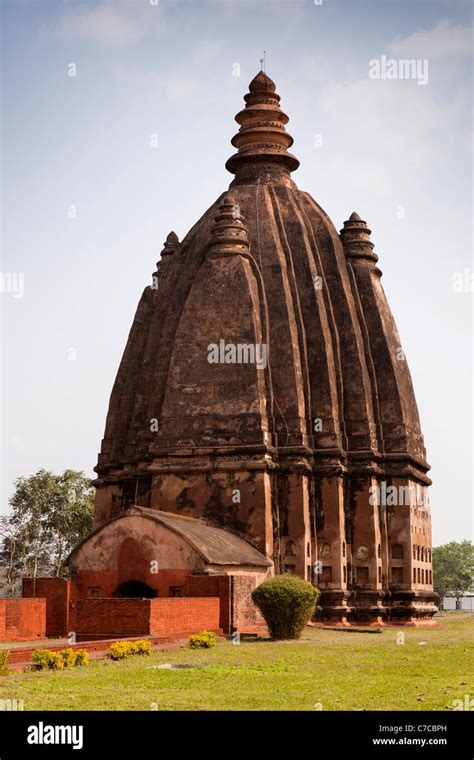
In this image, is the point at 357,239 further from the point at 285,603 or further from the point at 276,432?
the point at 285,603

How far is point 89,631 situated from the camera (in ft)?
67.9

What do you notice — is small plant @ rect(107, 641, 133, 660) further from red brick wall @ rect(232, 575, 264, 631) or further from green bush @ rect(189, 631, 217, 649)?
red brick wall @ rect(232, 575, 264, 631)

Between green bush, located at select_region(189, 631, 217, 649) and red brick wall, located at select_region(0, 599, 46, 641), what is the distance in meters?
4.18

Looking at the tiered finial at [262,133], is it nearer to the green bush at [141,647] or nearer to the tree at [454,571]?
the green bush at [141,647]

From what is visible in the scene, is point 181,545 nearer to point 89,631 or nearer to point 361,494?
point 89,631

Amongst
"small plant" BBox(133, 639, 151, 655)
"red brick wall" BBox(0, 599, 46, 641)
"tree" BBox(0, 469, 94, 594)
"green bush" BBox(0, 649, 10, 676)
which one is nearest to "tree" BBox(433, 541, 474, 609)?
"tree" BBox(0, 469, 94, 594)

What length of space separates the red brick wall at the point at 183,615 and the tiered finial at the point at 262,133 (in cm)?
1640

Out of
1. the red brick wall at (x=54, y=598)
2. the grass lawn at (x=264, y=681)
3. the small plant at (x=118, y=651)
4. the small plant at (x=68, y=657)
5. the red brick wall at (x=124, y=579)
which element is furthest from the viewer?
the red brick wall at (x=124, y=579)

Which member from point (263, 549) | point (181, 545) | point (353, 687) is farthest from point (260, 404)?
point (353, 687)

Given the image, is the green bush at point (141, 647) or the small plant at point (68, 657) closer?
the small plant at point (68, 657)

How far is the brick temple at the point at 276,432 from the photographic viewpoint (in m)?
27.8

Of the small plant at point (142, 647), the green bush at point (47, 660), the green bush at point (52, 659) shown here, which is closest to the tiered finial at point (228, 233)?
the small plant at point (142, 647)

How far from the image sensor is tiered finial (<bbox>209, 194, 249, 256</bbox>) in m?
30.7
